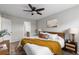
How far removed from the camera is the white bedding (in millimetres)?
1456

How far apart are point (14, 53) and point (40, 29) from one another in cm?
58

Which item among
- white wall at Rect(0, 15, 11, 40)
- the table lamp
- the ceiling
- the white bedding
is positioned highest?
the ceiling

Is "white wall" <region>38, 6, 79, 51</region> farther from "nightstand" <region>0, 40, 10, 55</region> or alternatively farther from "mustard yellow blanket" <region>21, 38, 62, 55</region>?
"nightstand" <region>0, 40, 10, 55</region>

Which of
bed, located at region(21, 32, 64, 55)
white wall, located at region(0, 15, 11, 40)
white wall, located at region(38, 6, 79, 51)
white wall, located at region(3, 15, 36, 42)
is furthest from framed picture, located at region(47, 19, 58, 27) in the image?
white wall, located at region(0, 15, 11, 40)

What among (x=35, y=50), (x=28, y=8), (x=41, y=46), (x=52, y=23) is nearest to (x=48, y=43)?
(x=41, y=46)

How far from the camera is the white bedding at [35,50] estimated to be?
4.78 feet

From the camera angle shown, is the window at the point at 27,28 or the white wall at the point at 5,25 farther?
the window at the point at 27,28

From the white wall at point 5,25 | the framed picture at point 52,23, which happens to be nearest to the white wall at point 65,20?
the framed picture at point 52,23

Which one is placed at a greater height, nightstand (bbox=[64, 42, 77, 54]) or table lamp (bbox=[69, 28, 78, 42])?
table lamp (bbox=[69, 28, 78, 42])

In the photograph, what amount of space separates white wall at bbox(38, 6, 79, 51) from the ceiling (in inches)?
2.7

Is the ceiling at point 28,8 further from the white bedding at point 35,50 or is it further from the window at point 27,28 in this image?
the white bedding at point 35,50

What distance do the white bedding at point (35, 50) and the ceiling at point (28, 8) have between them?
47 centimetres

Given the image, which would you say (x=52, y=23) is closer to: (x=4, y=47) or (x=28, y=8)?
(x=28, y=8)

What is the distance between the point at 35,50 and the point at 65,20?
71 cm
